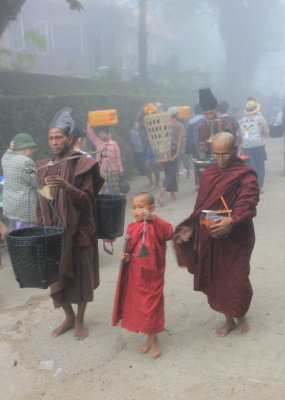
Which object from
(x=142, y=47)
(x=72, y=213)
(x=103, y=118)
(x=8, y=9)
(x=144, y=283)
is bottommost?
(x=144, y=283)

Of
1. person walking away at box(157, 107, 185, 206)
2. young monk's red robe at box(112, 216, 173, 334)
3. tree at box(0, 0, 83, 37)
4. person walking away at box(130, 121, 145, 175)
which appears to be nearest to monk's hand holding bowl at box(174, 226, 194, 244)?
young monk's red robe at box(112, 216, 173, 334)

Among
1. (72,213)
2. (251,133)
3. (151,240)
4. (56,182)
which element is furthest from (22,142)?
(251,133)

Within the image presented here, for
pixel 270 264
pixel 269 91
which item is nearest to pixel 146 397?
pixel 270 264

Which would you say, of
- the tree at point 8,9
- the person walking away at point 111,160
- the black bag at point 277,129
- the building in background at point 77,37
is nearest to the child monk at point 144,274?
the person walking away at point 111,160

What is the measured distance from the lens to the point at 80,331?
389cm

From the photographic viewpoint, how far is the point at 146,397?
3033 millimetres

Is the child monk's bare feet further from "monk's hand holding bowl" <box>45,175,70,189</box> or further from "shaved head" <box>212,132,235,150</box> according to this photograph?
"shaved head" <box>212,132,235,150</box>

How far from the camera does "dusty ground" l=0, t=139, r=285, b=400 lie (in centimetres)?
312

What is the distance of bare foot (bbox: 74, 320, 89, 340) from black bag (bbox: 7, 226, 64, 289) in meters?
0.80

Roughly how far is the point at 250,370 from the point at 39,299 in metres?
2.45

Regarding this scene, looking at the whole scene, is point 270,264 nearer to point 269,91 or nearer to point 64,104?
point 64,104

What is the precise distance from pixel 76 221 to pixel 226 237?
1181 millimetres

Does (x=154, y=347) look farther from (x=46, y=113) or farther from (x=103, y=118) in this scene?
(x=46, y=113)

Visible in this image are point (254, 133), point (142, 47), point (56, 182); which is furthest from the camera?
point (142, 47)
